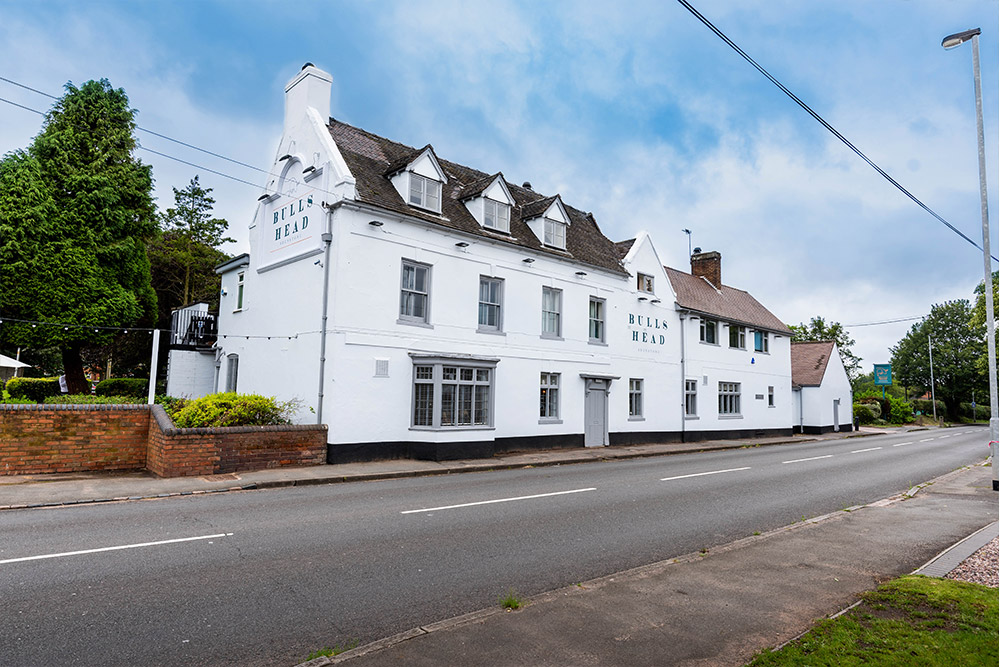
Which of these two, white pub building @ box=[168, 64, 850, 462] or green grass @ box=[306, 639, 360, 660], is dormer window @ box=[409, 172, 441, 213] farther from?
green grass @ box=[306, 639, 360, 660]

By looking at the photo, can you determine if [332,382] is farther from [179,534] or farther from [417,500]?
[179,534]

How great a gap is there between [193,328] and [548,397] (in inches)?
571

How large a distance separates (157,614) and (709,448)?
2350 centimetres

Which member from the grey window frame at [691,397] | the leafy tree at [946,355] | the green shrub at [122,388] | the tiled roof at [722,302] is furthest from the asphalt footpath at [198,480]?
the leafy tree at [946,355]

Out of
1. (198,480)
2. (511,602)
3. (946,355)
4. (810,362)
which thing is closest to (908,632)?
(511,602)

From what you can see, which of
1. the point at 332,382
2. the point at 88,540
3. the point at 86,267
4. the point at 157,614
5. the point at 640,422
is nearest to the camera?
the point at 157,614

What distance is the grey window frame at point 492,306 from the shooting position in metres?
20.2

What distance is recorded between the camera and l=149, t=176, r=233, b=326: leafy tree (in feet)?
109

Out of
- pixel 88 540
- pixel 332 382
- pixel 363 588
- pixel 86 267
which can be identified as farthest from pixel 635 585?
pixel 86 267

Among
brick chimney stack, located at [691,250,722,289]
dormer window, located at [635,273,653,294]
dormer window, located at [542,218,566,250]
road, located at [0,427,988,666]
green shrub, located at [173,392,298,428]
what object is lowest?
road, located at [0,427,988,666]

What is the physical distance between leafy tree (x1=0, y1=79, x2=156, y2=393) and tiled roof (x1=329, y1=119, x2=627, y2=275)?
1166cm

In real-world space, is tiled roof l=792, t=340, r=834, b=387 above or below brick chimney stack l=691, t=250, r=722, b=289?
below

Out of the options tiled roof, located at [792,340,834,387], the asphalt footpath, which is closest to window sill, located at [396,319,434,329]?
the asphalt footpath

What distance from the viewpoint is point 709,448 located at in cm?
2545
